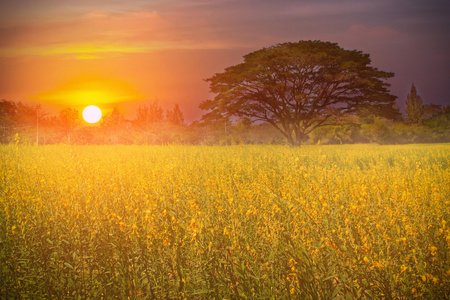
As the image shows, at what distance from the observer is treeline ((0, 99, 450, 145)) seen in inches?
1372

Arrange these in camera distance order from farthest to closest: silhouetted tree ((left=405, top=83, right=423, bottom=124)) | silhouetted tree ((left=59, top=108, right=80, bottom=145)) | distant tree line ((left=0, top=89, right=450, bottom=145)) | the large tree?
silhouetted tree ((left=405, top=83, right=423, bottom=124)) < silhouetted tree ((left=59, top=108, right=80, bottom=145)) < distant tree line ((left=0, top=89, right=450, bottom=145)) < the large tree

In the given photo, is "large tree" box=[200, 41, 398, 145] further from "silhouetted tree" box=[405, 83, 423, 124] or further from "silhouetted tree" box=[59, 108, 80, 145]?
"silhouetted tree" box=[405, 83, 423, 124]

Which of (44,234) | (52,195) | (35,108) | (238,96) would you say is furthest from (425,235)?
(35,108)

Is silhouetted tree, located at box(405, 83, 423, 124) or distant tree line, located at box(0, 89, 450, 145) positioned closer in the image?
distant tree line, located at box(0, 89, 450, 145)

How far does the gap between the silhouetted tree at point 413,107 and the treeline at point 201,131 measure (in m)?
0.19

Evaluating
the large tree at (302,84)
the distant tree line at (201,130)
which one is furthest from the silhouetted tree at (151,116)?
the large tree at (302,84)

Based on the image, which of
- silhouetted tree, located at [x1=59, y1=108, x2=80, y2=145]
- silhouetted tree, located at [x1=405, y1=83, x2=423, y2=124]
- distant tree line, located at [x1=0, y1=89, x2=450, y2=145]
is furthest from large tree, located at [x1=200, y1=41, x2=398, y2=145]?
silhouetted tree, located at [x1=405, y1=83, x2=423, y2=124]

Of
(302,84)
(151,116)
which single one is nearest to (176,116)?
(151,116)

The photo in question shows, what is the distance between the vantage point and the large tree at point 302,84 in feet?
71.3

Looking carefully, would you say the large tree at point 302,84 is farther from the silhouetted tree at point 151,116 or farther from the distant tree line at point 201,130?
the silhouetted tree at point 151,116

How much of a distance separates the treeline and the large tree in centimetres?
165

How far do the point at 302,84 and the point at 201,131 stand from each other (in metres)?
26.6

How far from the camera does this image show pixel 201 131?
4831 cm

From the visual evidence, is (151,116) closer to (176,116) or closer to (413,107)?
(176,116)
